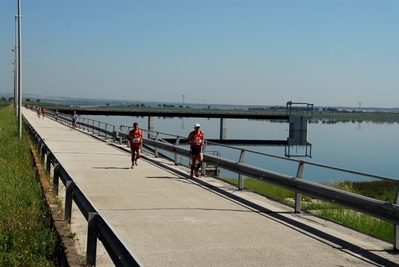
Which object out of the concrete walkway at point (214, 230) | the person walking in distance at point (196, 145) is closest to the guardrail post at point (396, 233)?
the concrete walkway at point (214, 230)

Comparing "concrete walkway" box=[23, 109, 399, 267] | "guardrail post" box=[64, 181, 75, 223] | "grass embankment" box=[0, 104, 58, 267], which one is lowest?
"concrete walkway" box=[23, 109, 399, 267]

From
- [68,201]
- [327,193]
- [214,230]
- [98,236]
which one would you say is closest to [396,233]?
[327,193]

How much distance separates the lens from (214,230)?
9.88m

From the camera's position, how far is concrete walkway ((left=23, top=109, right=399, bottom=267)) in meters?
8.05

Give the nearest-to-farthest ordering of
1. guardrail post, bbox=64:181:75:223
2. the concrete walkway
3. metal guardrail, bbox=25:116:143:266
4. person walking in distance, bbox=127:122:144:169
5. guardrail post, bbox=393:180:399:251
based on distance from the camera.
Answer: metal guardrail, bbox=25:116:143:266 → the concrete walkway → guardrail post, bbox=393:180:399:251 → guardrail post, bbox=64:181:75:223 → person walking in distance, bbox=127:122:144:169

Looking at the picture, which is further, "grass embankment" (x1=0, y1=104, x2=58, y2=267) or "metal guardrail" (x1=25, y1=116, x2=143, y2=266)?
"grass embankment" (x1=0, y1=104, x2=58, y2=267)

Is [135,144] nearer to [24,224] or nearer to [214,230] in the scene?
[214,230]

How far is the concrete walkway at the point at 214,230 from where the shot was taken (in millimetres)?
8047

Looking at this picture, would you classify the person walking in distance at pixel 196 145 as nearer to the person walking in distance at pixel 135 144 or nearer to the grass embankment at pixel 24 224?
the person walking in distance at pixel 135 144

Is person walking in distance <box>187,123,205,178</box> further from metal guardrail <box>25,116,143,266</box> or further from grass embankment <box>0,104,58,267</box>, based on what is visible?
metal guardrail <box>25,116,143,266</box>

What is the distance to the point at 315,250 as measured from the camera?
8617 mm

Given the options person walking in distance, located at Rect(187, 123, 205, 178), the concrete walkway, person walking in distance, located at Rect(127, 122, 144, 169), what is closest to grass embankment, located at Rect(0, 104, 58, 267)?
the concrete walkway

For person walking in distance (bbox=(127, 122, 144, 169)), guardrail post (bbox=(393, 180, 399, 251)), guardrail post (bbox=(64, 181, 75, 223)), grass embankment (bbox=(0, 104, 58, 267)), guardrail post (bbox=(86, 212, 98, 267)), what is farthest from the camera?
person walking in distance (bbox=(127, 122, 144, 169))

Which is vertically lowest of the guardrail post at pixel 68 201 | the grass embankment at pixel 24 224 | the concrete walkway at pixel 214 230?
the concrete walkway at pixel 214 230
